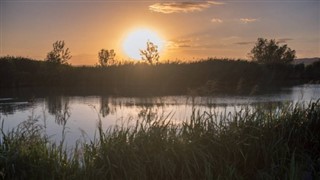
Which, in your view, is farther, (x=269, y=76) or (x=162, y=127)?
(x=269, y=76)

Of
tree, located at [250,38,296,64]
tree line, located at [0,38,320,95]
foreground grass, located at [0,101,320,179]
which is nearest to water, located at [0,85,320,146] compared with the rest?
foreground grass, located at [0,101,320,179]

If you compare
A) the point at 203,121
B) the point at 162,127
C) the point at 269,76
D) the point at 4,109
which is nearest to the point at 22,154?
the point at 162,127

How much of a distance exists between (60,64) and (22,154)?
2888cm

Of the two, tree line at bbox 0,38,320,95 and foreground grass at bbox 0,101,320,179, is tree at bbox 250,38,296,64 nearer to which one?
tree line at bbox 0,38,320,95

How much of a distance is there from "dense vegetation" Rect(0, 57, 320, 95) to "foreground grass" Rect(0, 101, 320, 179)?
1781cm

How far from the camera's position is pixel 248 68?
89.9 ft

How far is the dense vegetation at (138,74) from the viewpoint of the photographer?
27.2 metres

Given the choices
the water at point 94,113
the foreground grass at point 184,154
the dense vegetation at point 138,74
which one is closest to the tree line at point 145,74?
the dense vegetation at point 138,74

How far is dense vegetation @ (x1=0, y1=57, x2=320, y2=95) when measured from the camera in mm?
27172

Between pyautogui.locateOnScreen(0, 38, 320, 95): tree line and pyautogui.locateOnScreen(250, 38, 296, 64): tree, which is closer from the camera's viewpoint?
pyautogui.locateOnScreen(0, 38, 320, 95): tree line

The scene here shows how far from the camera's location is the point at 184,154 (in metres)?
6.73

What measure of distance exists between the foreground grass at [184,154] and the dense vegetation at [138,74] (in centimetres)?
1781

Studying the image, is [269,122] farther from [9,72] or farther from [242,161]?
[9,72]

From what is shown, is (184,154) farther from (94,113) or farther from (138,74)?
(138,74)
